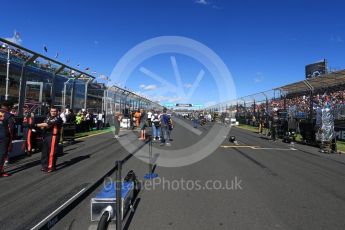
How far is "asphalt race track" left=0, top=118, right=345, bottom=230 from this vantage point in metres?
4.83

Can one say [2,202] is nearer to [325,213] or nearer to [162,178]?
[162,178]

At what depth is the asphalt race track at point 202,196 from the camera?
4.83 meters

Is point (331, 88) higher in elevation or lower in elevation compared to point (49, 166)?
higher

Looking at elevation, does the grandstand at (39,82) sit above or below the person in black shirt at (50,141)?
above

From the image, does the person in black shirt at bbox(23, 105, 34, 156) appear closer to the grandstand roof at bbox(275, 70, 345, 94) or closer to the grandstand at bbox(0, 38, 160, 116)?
the grandstand at bbox(0, 38, 160, 116)

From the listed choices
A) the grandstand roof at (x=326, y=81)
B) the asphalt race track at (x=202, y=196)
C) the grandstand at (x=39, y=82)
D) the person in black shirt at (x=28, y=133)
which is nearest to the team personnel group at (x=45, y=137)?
the asphalt race track at (x=202, y=196)

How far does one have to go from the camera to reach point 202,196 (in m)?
6.29

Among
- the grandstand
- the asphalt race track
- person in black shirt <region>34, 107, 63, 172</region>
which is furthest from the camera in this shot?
the grandstand

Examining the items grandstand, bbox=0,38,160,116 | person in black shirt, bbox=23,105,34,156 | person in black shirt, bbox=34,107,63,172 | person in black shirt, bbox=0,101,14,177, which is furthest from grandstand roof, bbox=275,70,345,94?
person in black shirt, bbox=0,101,14,177

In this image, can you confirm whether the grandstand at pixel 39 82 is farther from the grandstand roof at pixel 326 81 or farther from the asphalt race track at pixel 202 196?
the grandstand roof at pixel 326 81

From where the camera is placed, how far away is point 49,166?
8.57 meters

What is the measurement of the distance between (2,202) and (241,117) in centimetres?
4361

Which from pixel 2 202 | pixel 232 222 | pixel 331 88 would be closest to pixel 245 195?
pixel 232 222

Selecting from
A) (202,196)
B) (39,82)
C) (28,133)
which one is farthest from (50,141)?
(39,82)
